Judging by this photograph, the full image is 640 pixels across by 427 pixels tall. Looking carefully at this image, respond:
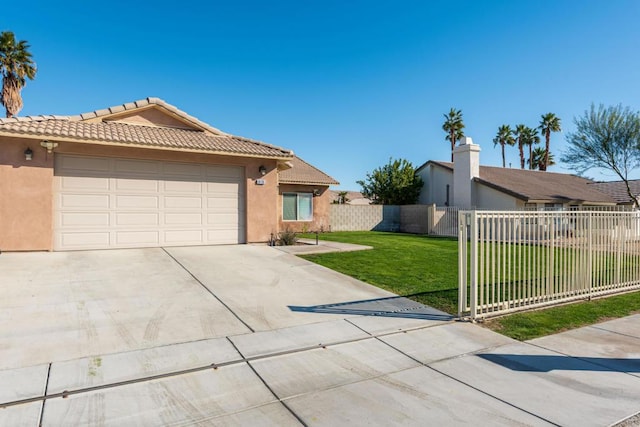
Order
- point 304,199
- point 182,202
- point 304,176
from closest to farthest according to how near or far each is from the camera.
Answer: point 182,202
point 304,199
point 304,176

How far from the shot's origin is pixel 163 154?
11125mm

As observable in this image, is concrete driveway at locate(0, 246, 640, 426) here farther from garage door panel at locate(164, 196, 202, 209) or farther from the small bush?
the small bush

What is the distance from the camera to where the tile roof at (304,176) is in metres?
20.8

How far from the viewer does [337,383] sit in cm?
361

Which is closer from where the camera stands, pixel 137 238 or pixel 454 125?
pixel 137 238

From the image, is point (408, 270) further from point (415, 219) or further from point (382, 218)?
point (382, 218)

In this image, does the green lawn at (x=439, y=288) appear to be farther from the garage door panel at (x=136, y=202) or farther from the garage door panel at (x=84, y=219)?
the garage door panel at (x=84, y=219)

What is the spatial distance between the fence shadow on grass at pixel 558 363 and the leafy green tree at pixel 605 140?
26.3 meters

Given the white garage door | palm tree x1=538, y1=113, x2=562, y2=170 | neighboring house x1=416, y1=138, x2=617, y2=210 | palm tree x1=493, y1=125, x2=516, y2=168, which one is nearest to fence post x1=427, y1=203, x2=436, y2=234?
neighboring house x1=416, y1=138, x2=617, y2=210

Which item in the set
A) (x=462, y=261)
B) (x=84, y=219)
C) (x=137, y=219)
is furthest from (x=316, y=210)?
(x=462, y=261)

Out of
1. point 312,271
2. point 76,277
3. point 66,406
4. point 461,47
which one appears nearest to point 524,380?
point 66,406

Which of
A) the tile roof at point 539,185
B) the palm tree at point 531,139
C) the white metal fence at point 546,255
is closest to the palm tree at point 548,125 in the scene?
the palm tree at point 531,139

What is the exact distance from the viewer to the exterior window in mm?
20797

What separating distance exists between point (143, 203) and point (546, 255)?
10.5 meters
